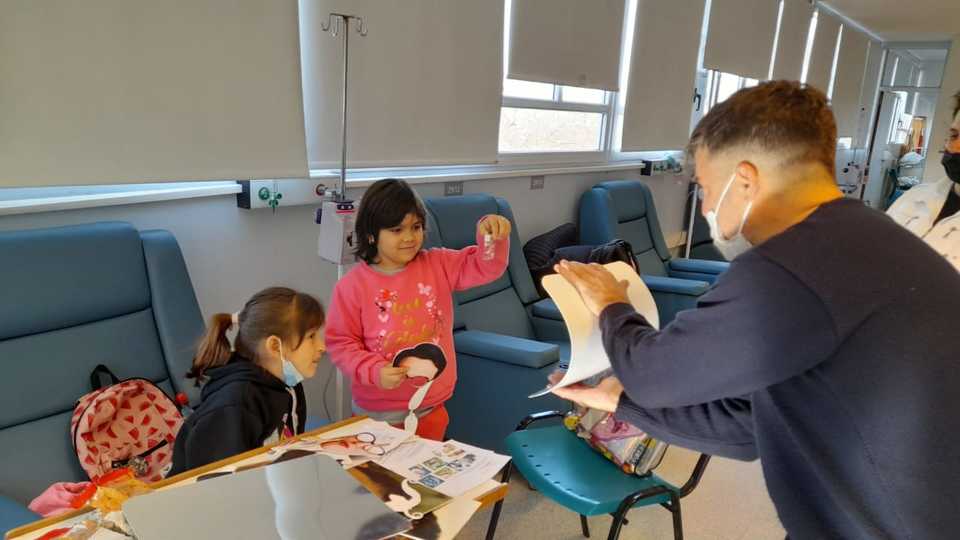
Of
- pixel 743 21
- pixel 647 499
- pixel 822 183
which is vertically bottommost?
pixel 647 499

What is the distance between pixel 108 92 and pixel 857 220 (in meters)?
1.75

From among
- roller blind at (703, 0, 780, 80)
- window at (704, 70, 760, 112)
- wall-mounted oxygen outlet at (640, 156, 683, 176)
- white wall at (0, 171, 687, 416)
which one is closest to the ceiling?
roller blind at (703, 0, 780, 80)

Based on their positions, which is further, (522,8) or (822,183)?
(522,8)

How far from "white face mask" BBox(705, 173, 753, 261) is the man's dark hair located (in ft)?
0.23

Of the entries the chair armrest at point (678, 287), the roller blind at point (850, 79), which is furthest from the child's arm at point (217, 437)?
the roller blind at point (850, 79)

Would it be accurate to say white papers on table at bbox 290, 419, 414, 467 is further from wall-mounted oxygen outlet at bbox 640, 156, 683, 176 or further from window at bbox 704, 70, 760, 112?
window at bbox 704, 70, 760, 112

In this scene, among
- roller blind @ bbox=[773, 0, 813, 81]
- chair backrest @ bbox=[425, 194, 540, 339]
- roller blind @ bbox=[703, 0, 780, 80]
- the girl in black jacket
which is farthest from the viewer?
roller blind @ bbox=[773, 0, 813, 81]

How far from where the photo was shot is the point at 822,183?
0.94 meters

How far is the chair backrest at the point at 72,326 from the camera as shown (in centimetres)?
147

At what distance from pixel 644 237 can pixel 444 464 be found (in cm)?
330

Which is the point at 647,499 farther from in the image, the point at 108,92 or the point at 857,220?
the point at 108,92

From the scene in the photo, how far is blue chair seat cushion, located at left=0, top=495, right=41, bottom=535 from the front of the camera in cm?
121

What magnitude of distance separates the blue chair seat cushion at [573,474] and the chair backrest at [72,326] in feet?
3.27

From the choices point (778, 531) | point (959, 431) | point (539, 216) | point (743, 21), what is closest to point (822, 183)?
point (959, 431)
